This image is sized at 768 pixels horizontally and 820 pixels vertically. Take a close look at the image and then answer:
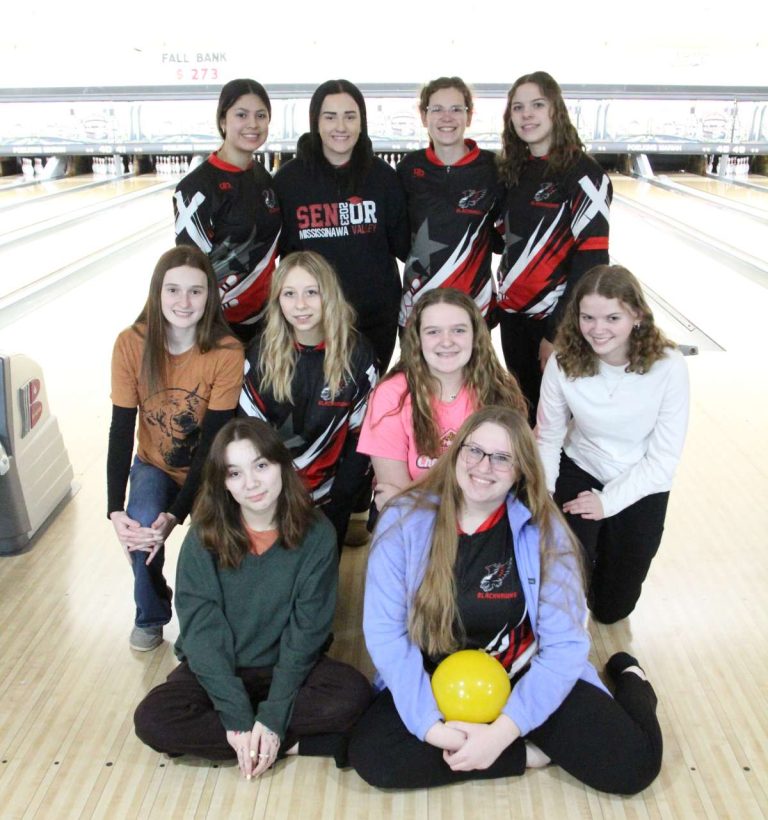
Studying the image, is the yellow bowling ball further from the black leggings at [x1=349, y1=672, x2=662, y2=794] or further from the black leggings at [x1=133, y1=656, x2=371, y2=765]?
the black leggings at [x1=133, y1=656, x2=371, y2=765]

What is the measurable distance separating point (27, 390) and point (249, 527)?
0.97 metres

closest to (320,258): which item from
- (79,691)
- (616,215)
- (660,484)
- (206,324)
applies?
(206,324)

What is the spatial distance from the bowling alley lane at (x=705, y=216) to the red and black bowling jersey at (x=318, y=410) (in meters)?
4.34

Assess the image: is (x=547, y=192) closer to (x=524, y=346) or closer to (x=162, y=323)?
(x=524, y=346)

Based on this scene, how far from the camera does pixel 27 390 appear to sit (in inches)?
87.5

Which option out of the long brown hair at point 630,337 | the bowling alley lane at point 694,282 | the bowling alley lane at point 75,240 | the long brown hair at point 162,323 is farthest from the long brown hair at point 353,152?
the bowling alley lane at point 75,240

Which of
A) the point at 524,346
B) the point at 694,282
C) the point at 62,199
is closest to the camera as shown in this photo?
the point at 524,346

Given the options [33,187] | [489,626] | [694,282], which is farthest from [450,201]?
[33,187]

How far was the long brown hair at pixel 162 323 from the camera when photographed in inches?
73.0

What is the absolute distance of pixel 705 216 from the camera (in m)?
6.99

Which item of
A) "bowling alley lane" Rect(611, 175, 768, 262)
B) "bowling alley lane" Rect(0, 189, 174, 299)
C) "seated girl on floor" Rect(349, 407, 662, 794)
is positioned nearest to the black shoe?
"seated girl on floor" Rect(349, 407, 662, 794)

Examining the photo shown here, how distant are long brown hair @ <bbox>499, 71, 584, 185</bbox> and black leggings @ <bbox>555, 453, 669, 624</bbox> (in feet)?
2.54

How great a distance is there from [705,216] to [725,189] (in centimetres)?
168

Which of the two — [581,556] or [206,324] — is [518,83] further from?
[581,556]
